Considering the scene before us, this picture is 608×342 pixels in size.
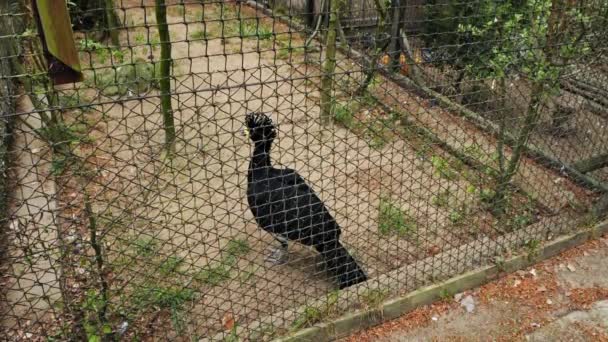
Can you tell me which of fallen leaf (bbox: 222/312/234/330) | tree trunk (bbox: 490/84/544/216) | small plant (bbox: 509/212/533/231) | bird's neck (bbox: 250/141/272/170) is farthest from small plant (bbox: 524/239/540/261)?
fallen leaf (bbox: 222/312/234/330)

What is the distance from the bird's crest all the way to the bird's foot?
794 mm

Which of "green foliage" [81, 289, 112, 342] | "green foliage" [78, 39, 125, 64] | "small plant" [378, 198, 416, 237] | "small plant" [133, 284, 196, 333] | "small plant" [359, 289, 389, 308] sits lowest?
"small plant" [378, 198, 416, 237]

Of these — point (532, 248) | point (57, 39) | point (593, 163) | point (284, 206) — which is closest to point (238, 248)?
point (284, 206)

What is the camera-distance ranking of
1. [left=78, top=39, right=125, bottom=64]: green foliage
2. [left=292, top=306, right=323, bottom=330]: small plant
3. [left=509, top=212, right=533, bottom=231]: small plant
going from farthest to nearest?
[left=509, top=212, right=533, bottom=231]: small plant, [left=292, top=306, right=323, bottom=330]: small plant, [left=78, top=39, right=125, bottom=64]: green foliage

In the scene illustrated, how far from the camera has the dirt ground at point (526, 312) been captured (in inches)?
122

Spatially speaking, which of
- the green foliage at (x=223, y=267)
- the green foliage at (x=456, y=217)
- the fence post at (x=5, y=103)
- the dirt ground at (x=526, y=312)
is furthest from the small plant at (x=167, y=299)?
the green foliage at (x=456, y=217)

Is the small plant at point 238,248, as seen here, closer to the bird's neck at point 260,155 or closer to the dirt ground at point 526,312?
the bird's neck at point 260,155

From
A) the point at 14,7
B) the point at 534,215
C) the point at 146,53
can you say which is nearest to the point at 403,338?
the point at 534,215

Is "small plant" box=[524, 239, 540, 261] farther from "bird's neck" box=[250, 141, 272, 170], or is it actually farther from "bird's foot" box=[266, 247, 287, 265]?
"bird's neck" box=[250, 141, 272, 170]

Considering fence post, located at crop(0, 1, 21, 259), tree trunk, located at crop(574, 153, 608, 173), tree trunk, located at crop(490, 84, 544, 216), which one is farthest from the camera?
tree trunk, located at crop(574, 153, 608, 173)

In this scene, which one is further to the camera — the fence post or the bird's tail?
the fence post

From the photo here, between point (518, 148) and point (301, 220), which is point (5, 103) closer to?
point (301, 220)

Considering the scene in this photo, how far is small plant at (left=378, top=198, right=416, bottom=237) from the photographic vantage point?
3924 mm

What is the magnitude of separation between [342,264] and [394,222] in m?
0.86
